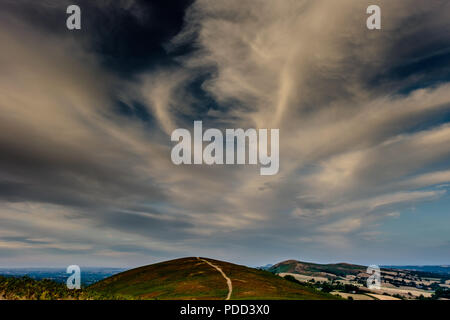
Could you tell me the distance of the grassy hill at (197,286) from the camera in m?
73.8

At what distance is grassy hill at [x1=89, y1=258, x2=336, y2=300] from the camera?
73812mm

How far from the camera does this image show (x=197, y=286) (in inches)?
3317
